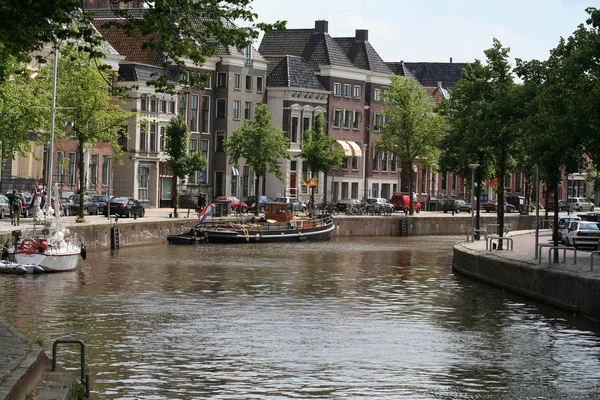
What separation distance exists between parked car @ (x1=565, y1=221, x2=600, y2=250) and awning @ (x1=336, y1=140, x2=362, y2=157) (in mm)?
59978

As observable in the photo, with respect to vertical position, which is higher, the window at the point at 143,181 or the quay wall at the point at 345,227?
the window at the point at 143,181

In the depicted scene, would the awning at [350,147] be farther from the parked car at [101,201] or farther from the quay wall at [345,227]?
the parked car at [101,201]

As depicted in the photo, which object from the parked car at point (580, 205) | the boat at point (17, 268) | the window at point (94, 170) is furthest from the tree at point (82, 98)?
the parked car at point (580, 205)

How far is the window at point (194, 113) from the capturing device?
11932cm

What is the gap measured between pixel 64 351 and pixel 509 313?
1905 cm

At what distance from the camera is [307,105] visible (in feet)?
436

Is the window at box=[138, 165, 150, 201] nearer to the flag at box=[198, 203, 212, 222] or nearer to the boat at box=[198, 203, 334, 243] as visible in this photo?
the boat at box=[198, 203, 334, 243]

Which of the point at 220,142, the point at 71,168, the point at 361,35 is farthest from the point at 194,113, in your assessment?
the point at 361,35

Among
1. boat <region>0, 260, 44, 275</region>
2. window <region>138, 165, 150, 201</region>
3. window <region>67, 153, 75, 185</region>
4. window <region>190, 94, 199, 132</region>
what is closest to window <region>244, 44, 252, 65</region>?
window <region>190, 94, 199, 132</region>

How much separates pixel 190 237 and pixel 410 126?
4567 cm

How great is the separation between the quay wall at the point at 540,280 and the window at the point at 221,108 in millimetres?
59247

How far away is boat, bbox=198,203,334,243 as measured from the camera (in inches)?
3531

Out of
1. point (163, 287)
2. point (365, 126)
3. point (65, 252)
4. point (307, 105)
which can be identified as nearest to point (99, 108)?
point (65, 252)

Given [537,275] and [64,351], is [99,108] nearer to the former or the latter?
[537,275]
